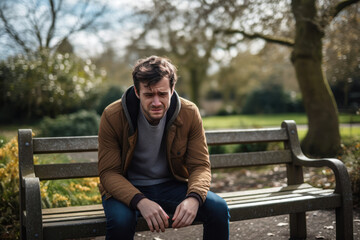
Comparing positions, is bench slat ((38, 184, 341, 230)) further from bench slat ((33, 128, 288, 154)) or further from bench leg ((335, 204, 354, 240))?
bench slat ((33, 128, 288, 154))

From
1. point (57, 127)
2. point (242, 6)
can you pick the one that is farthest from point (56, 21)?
point (242, 6)

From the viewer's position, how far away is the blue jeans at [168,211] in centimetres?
229

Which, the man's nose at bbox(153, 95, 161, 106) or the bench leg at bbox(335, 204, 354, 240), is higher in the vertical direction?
the man's nose at bbox(153, 95, 161, 106)

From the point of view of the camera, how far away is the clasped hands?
2.28 meters

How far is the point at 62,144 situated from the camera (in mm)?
3082

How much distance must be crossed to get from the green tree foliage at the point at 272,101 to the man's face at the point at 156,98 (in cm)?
2646

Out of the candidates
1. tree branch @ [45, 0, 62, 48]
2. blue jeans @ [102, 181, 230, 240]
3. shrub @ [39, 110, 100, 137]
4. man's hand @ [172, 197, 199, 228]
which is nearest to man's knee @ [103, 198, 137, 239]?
blue jeans @ [102, 181, 230, 240]

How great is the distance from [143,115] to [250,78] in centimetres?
3437

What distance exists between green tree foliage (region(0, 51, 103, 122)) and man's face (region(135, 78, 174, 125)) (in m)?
9.87

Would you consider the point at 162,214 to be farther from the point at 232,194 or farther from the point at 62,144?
the point at 62,144

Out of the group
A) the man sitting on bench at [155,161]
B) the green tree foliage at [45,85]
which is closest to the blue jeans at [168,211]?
the man sitting on bench at [155,161]

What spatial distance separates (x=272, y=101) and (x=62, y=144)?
26418 millimetres

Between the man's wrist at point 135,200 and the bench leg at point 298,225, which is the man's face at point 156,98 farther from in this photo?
the bench leg at point 298,225

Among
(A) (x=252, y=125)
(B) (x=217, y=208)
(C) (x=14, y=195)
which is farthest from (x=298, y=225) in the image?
(A) (x=252, y=125)
